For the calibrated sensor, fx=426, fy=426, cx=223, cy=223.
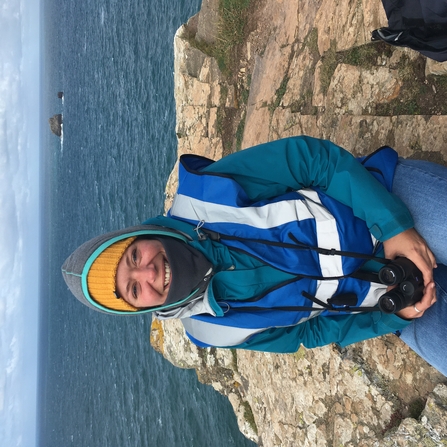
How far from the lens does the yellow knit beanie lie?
3.11 meters

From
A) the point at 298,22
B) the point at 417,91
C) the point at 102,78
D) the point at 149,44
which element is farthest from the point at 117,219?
the point at 417,91

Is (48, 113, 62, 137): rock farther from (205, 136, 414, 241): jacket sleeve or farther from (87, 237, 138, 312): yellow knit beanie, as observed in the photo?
(205, 136, 414, 241): jacket sleeve

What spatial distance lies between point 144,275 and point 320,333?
1.52m

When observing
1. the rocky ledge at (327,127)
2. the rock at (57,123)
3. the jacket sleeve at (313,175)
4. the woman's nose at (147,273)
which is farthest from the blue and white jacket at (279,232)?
the rock at (57,123)

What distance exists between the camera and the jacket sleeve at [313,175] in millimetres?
2848

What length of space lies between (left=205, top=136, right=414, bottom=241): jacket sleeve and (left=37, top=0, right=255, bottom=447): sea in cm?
970

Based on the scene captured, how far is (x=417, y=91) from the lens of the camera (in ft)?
16.2

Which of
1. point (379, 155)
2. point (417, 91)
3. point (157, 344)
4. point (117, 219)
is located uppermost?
point (417, 91)

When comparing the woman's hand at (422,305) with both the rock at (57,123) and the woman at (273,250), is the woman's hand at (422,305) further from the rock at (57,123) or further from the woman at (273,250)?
the rock at (57,123)

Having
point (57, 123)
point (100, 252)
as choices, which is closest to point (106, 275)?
point (100, 252)

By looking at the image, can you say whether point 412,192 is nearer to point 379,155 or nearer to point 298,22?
point 379,155

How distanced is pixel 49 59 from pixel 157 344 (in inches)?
2676

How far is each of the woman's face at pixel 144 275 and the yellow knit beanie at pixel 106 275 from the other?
38 mm

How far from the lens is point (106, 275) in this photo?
3109mm
